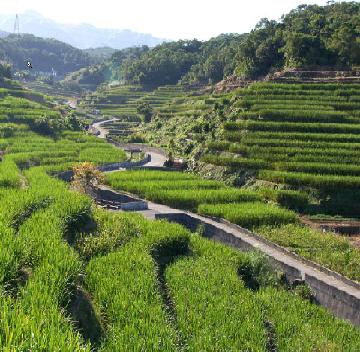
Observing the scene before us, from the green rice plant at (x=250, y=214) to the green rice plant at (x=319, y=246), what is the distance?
0.98 m

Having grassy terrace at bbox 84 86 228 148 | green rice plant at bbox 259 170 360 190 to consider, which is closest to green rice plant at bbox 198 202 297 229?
green rice plant at bbox 259 170 360 190

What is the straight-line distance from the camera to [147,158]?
64.8m

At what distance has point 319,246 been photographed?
33.2m

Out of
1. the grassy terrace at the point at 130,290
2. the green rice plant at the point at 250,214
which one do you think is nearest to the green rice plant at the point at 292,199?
the green rice plant at the point at 250,214

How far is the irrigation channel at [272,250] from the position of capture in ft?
88.6

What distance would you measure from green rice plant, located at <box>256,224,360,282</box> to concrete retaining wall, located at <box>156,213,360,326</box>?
1047 mm

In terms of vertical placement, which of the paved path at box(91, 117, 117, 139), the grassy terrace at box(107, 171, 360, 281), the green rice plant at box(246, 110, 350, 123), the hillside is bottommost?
the paved path at box(91, 117, 117, 139)

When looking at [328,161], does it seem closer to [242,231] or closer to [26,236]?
[242,231]

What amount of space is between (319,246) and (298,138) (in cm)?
2044

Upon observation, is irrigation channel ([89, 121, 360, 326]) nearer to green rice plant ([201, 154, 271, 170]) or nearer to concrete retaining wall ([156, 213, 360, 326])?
concrete retaining wall ([156, 213, 360, 326])

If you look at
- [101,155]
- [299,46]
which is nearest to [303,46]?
[299,46]

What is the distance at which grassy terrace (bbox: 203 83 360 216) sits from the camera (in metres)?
44.5

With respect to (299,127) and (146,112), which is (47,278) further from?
(146,112)

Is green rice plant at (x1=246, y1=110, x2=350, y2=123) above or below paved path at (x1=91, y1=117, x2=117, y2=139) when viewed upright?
above
